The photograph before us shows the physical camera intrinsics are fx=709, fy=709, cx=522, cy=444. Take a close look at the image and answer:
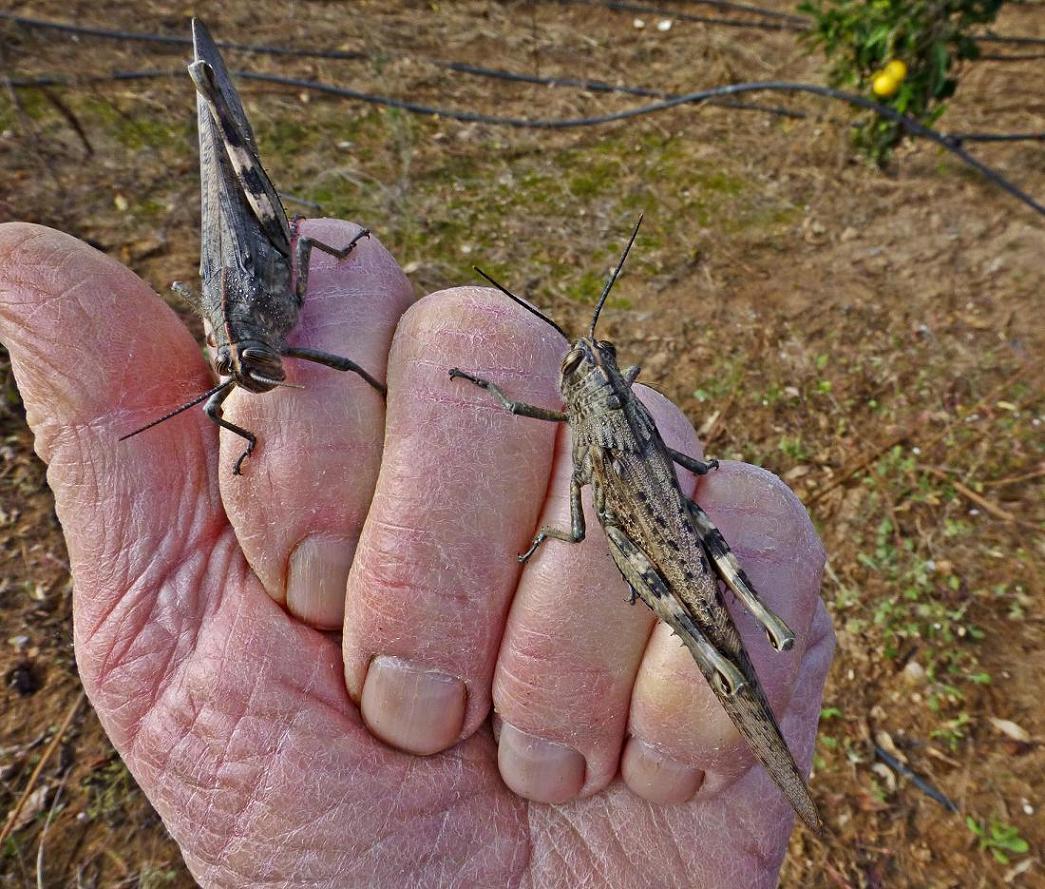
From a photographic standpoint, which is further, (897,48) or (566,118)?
(566,118)

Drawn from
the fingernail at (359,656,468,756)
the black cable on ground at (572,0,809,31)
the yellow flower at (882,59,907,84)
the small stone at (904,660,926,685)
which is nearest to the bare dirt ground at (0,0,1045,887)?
the small stone at (904,660,926,685)

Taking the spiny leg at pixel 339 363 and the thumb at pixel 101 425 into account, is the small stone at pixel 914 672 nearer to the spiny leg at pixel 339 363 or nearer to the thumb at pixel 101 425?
the spiny leg at pixel 339 363

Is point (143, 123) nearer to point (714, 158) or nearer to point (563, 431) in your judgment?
point (714, 158)

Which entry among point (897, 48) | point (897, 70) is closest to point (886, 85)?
point (897, 70)

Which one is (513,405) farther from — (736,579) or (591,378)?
(736,579)

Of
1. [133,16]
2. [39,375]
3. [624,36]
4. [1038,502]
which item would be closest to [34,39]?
[133,16]

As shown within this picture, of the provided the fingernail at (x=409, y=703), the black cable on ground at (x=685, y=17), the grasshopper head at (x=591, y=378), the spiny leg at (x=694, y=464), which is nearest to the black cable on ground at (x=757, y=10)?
the black cable on ground at (x=685, y=17)
